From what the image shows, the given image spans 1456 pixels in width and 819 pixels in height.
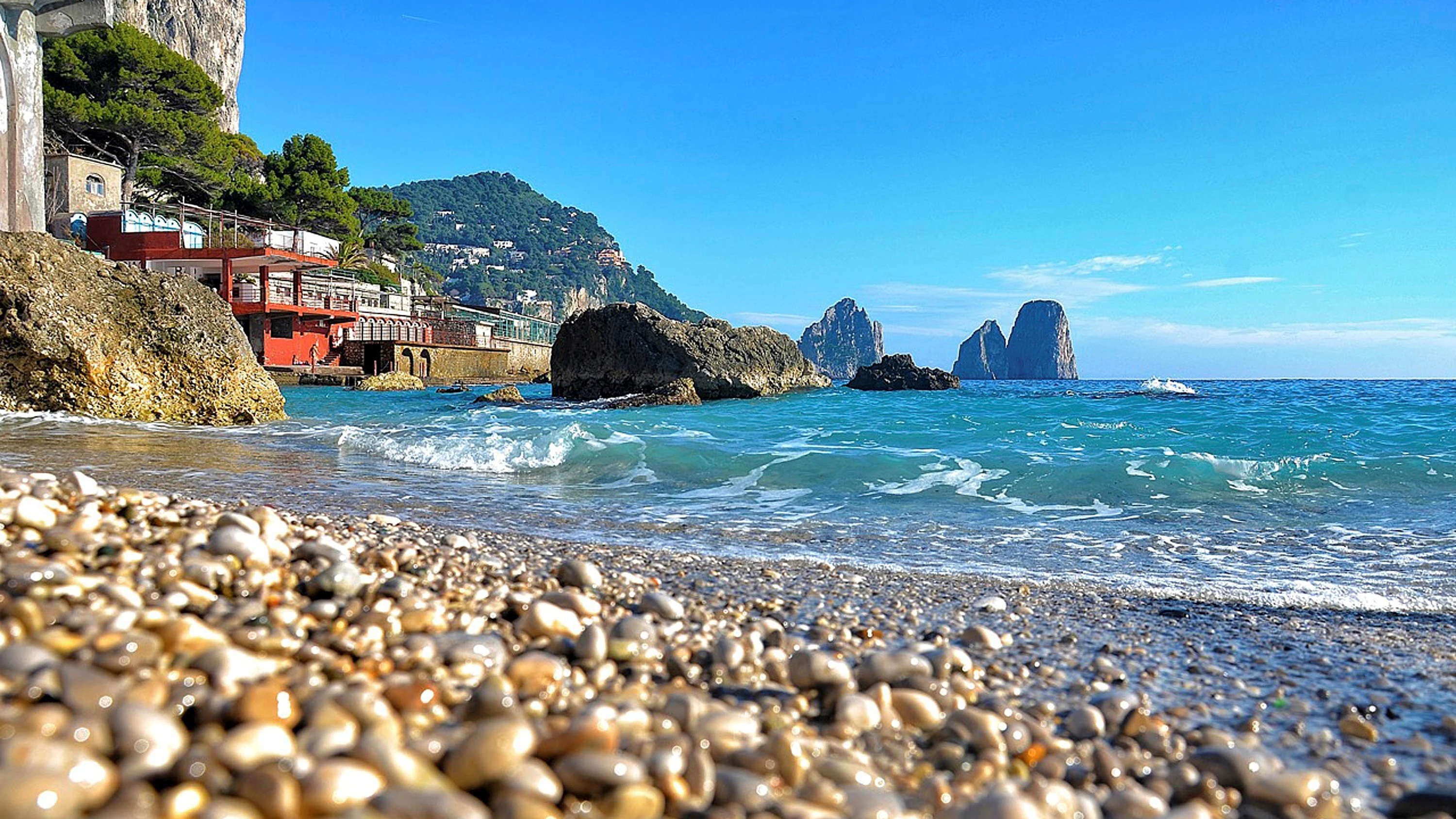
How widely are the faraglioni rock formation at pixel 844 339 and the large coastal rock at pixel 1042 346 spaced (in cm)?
2687

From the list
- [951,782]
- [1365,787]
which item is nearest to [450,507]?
[951,782]

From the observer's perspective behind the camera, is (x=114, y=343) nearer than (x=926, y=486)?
No

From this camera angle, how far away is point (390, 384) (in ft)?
109

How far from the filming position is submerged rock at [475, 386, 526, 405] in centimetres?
2427

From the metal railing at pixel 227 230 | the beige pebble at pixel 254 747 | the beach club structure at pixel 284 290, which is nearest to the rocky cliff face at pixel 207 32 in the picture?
the metal railing at pixel 227 230

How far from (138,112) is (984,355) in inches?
5812

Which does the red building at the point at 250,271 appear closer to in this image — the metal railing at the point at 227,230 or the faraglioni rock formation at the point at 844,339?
the metal railing at the point at 227,230

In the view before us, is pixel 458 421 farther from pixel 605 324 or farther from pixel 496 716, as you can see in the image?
pixel 496 716

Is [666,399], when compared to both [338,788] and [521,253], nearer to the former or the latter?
[338,788]

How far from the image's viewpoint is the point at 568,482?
870cm

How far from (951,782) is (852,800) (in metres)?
0.35

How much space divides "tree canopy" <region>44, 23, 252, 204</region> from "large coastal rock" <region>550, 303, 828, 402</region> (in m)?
29.0

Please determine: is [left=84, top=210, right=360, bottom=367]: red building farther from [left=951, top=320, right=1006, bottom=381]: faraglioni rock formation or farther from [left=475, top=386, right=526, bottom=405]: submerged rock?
[left=951, top=320, right=1006, bottom=381]: faraglioni rock formation

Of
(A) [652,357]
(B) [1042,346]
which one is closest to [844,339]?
(B) [1042,346]
